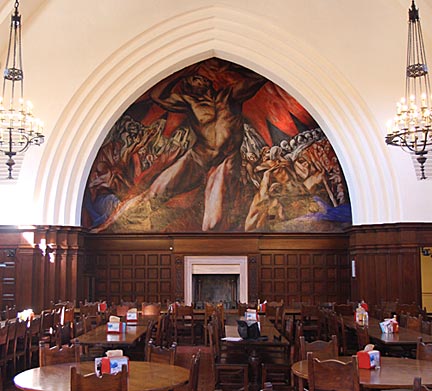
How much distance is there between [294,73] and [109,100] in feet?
14.5

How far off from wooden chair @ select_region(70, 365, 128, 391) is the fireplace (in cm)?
1220

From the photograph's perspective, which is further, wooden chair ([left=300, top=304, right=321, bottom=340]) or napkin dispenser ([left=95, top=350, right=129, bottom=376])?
wooden chair ([left=300, top=304, right=321, bottom=340])

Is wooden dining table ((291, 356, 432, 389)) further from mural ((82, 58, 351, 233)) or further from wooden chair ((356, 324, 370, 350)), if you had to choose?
mural ((82, 58, 351, 233))

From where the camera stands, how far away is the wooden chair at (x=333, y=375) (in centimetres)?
542

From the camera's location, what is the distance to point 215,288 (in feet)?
57.6

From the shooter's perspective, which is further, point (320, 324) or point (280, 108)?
point (280, 108)

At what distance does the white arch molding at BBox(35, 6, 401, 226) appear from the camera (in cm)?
1491

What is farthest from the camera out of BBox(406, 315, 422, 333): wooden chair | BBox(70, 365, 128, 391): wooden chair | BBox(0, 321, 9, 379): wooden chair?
BBox(406, 315, 422, 333): wooden chair

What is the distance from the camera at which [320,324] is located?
1215cm

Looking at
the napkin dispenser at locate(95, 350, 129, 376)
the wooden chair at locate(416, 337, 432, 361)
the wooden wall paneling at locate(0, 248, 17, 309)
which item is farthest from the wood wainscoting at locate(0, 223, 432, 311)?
the napkin dispenser at locate(95, 350, 129, 376)

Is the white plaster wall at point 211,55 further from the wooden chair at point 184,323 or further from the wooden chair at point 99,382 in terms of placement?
the wooden chair at point 99,382

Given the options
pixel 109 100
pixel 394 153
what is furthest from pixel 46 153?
pixel 394 153

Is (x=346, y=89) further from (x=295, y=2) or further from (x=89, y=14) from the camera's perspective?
(x=89, y=14)

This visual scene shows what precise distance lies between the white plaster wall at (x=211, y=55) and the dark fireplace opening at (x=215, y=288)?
3.89 m
